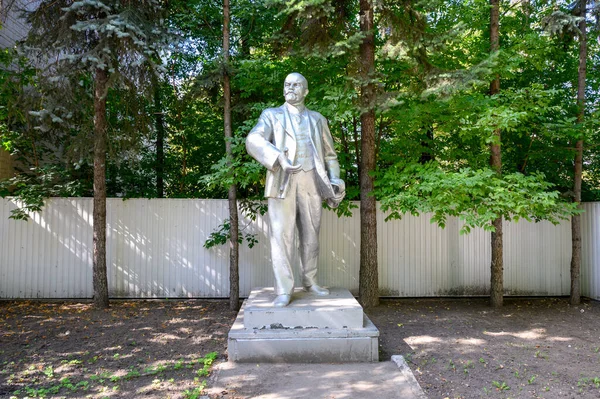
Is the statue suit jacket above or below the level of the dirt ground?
above

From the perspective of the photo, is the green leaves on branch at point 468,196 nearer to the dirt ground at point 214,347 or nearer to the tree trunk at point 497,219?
the tree trunk at point 497,219

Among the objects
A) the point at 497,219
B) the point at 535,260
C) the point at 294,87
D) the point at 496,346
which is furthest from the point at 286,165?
the point at 535,260

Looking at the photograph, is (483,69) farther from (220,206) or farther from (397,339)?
(220,206)

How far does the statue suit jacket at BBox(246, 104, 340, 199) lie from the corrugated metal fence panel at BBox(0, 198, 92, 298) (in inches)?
191

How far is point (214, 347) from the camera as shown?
498cm

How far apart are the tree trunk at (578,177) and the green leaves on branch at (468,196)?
1.52 metres

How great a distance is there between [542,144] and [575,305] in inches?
111

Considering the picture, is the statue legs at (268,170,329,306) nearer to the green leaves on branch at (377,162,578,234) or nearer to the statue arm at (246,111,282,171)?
the statue arm at (246,111,282,171)

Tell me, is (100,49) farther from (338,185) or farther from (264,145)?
(338,185)

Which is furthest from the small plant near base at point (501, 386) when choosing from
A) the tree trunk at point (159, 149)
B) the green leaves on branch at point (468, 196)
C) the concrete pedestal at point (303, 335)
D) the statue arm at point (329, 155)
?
the tree trunk at point (159, 149)

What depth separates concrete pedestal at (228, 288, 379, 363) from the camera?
4156mm

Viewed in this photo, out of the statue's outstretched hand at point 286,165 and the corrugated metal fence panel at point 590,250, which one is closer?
the statue's outstretched hand at point 286,165

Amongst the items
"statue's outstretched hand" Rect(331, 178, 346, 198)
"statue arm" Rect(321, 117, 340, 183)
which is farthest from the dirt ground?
"statue arm" Rect(321, 117, 340, 183)

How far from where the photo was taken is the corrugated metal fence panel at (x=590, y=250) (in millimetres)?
7738
